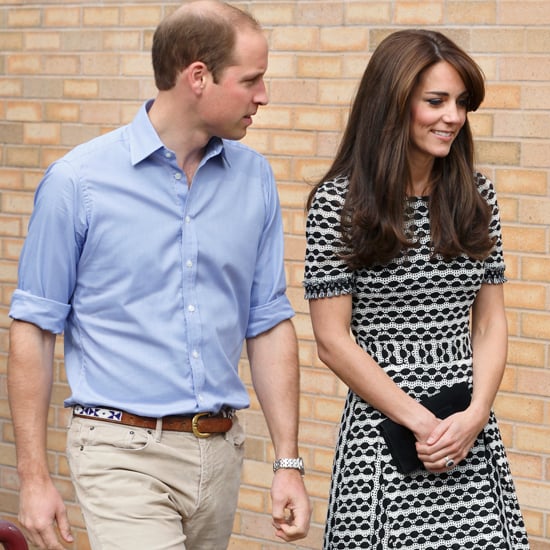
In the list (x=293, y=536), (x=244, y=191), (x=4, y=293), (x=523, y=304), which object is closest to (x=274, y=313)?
(x=244, y=191)

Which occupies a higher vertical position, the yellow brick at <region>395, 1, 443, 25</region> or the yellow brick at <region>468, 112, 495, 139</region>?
the yellow brick at <region>395, 1, 443, 25</region>

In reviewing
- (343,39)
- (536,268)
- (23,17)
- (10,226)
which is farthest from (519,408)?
(23,17)

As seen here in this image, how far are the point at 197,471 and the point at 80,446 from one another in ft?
1.03

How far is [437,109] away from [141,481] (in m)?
1.28

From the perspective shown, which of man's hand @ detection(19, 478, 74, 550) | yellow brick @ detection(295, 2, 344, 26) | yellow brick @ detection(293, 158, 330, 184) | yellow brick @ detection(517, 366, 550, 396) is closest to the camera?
man's hand @ detection(19, 478, 74, 550)

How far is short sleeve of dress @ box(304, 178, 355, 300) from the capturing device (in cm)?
370

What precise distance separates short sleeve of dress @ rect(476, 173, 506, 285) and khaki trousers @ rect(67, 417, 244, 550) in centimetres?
94

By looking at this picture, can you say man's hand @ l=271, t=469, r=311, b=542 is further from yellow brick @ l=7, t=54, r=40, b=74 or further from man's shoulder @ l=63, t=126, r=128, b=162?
yellow brick @ l=7, t=54, r=40, b=74

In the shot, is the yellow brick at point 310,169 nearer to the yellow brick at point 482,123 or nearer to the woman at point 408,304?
the yellow brick at point 482,123

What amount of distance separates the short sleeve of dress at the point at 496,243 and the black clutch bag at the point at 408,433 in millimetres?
388

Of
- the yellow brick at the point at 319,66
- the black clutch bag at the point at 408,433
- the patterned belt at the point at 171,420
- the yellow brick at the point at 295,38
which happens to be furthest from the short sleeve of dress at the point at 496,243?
the yellow brick at the point at 295,38

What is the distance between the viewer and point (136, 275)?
345 centimetres

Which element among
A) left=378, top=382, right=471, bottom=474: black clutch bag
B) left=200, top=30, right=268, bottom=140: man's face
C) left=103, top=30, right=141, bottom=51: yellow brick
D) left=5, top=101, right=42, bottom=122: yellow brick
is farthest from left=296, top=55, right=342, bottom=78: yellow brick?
left=378, top=382, right=471, bottom=474: black clutch bag

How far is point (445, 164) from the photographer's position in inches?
151
